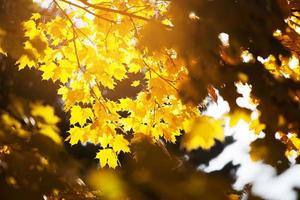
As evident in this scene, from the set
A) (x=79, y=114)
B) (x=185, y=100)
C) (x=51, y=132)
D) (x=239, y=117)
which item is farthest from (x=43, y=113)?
(x=79, y=114)

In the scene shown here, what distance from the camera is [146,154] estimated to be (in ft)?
5.40

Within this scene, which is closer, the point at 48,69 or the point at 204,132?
the point at 204,132

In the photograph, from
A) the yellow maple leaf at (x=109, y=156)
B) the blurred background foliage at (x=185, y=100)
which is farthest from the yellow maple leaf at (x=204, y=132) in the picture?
the yellow maple leaf at (x=109, y=156)

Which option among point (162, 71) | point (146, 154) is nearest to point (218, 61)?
point (146, 154)

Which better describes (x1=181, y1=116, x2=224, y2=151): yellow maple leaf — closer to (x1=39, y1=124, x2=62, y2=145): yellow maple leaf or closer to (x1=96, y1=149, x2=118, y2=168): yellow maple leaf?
(x1=39, y1=124, x2=62, y2=145): yellow maple leaf

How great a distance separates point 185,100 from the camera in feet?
7.45

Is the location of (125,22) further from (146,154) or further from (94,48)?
(146,154)

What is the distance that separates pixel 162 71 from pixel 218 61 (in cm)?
203

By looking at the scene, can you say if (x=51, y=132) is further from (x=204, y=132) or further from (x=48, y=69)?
(x=48, y=69)

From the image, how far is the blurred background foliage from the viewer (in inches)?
58.7

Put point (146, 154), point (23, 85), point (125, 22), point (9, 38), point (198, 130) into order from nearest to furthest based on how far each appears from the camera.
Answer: point (146, 154), point (198, 130), point (9, 38), point (125, 22), point (23, 85)

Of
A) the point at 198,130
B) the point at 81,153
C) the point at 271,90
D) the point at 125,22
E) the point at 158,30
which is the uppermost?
the point at 81,153

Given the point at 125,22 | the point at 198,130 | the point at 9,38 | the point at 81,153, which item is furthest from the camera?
the point at 81,153

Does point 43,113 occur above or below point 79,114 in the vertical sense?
below
